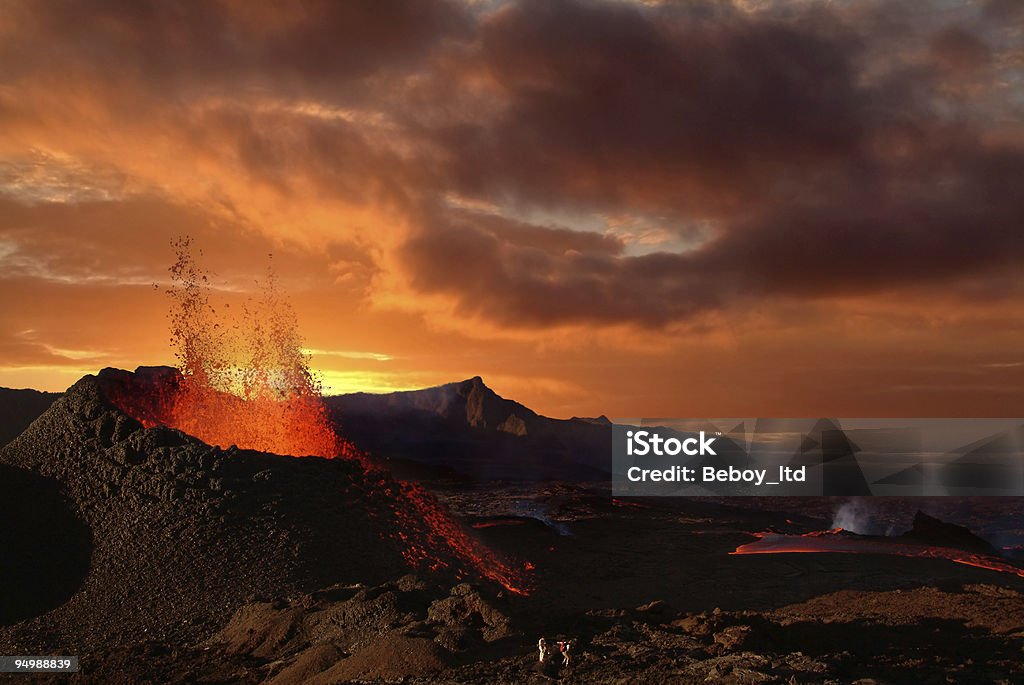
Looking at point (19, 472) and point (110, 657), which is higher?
point (19, 472)

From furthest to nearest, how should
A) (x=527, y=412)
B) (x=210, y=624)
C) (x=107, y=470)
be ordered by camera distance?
(x=527, y=412)
(x=107, y=470)
(x=210, y=624)

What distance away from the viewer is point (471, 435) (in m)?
109

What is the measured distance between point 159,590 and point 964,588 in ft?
80.1

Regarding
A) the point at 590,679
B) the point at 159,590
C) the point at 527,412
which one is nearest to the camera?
the point at 590,679

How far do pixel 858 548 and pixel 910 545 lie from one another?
4.67 meters

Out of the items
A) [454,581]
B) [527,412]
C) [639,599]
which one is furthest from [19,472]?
[527,412]

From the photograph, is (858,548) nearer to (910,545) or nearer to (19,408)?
(910,545)

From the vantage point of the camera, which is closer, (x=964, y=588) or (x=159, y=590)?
(x=159, y=590)

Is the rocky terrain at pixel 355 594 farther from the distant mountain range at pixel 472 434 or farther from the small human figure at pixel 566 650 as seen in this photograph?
the distant mountain range at pixel 472 434

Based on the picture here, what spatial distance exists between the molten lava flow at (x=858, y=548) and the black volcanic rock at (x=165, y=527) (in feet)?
65.7

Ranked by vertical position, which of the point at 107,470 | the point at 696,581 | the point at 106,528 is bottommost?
the point at 696,581

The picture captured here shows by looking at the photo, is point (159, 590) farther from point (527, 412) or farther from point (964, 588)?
point (527, 412)

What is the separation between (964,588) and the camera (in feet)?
85.2

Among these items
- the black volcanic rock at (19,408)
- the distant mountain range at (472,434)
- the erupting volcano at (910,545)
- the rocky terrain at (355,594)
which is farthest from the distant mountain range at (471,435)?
the rocky terrain at (355,594)
